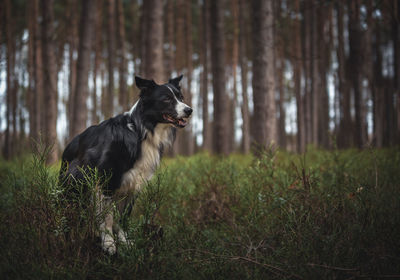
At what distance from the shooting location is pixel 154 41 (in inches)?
Result: 268

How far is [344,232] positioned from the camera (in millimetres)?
2512

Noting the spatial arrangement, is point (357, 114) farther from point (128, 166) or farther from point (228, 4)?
point (228, 4)

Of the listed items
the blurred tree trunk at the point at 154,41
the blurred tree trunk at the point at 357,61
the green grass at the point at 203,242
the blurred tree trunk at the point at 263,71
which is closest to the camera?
the green grass at the point at 203,242

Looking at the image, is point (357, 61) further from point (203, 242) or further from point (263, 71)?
point (203, 242)

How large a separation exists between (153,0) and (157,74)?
5.52 ft

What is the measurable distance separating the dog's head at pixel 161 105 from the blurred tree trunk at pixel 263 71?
2.96 meters

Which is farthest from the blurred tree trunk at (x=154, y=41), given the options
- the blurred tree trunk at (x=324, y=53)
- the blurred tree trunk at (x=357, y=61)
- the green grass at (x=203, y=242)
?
the blurred tree trunk at (x=324, y=53)

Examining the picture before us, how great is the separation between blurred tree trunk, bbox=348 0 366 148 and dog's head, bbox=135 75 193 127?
6.33 m

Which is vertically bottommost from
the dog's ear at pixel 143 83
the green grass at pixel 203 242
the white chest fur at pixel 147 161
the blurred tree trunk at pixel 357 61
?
the green grass at pixel 203 242

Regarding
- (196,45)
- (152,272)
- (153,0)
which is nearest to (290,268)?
(152,272)

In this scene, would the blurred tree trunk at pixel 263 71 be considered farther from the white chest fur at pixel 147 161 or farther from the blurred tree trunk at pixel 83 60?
the blurred tree trunk at pixel 83 60

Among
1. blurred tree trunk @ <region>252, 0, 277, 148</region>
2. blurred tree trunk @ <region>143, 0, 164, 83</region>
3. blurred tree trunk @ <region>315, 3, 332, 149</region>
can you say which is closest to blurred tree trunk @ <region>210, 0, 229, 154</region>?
blurred tree trunk @ <region>143, 0, 164, 83</region>

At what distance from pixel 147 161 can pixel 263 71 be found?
3.88m

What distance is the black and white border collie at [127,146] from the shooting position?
278 cm
